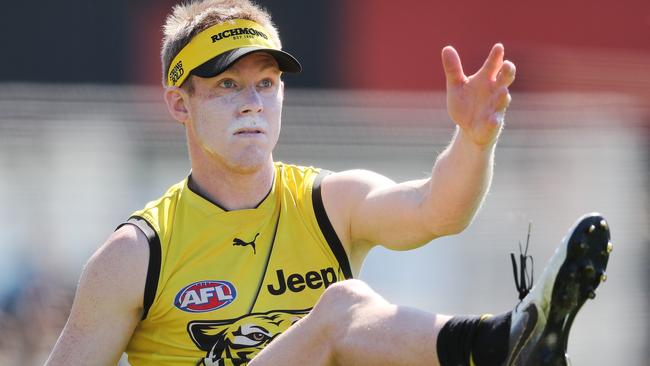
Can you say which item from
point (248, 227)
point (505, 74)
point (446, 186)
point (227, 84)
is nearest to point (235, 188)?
point (248, 227)

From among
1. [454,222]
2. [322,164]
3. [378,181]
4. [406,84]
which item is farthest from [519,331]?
[406,84]

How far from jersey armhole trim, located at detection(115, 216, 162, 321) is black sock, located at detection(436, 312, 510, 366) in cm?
126

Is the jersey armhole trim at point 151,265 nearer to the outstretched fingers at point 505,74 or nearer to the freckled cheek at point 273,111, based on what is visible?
the freckled cheek at point 273,111

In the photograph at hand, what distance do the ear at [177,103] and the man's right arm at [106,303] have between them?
0.62 metres

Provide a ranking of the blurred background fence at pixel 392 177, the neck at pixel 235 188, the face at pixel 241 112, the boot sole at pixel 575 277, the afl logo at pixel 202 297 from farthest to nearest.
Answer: the blurred background fence at pixel 392 177 → the neck at pixel 235 188 → the face at pixel 241 112 → the afl logo at pixel 202 297 → the boot sole at pixel 575 277

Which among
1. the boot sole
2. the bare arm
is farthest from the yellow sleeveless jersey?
the boot sole

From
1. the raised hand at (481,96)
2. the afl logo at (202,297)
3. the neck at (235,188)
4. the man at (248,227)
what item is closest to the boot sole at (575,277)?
the man at (248,227)

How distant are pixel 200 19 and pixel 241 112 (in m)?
0.45

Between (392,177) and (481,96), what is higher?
(481,96)

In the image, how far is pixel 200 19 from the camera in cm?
509

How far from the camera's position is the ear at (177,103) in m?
5.16

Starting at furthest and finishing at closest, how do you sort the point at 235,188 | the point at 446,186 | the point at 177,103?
the point at 177,103 < the point at 235,188 < the point at 446,186

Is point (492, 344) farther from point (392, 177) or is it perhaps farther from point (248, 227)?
point (392, 177)

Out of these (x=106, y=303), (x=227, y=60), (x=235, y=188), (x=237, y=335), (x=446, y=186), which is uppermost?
(x=227, y=60)
